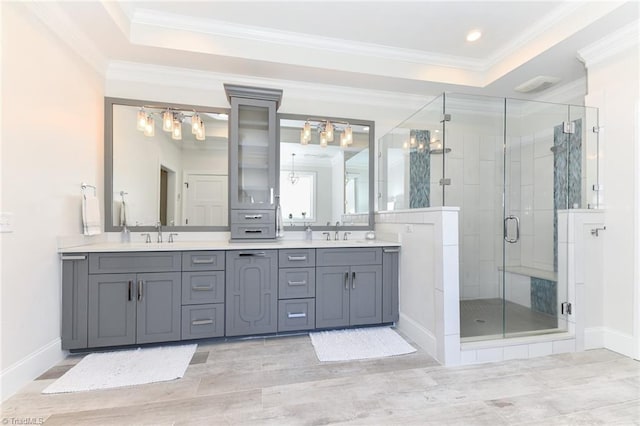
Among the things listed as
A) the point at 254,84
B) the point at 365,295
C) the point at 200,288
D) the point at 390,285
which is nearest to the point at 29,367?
the point at 200,288

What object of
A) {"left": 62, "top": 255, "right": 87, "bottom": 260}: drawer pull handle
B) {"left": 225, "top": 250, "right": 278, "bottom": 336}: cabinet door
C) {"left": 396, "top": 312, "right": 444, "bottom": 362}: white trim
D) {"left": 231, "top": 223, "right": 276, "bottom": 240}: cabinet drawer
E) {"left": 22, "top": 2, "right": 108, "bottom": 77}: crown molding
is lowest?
{"left": 396, "top": 312, "right": 444, "bottom": 362}: white trim

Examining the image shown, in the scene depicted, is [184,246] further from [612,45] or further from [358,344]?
[612,45]

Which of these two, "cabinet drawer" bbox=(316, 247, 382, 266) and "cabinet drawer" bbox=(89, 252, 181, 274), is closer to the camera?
"cabinet drawer" bbox=(89, 252, 181, 274)

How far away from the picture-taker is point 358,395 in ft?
5.75

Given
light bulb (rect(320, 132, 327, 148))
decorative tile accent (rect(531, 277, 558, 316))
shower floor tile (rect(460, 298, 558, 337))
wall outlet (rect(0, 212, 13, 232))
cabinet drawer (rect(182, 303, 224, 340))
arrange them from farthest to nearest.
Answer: light bulb (rect(320, 132, 327, 148))
decorative tile accent (rect(531, 277, 558, 316))
shower floor tile (rect(460, 298, 558, 337))
cabinet drawer (rect(182, 303, 224, 340))
wall outlet (rect(0, 212, 13, 232))

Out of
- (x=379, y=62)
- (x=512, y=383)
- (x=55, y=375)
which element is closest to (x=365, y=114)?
(x=379, y=62)

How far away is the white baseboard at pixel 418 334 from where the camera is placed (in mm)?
2285

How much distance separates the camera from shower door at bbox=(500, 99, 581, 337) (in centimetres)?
275

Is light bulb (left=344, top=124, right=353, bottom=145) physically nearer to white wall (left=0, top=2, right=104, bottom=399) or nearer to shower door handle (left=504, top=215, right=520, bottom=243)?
shower door handle (left=504, top=215, right=520, bottom=243)

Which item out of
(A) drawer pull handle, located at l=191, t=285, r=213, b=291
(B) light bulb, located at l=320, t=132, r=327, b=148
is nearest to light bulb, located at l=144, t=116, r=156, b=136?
(A) drawer pull handle, located at l=191, t=285, r=213, b=291

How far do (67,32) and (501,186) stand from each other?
14.2 ft

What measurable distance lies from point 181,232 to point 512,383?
310cm

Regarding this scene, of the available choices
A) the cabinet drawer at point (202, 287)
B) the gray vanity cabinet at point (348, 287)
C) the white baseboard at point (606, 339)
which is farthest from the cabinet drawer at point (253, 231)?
the white baseboard at point (606, 339)

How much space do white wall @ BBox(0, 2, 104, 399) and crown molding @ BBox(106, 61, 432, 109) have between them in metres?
0.46
